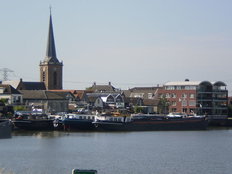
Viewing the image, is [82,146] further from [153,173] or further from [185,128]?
[185,128]

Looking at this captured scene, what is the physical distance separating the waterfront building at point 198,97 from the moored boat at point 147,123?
113ft

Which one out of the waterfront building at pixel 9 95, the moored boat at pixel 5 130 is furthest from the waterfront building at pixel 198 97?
the moored boat at pixel 5 130

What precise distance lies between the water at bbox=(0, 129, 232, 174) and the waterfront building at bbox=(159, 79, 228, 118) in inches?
2394

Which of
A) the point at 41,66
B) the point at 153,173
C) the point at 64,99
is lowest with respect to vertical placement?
the point at 153,173

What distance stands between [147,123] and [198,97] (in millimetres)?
44133

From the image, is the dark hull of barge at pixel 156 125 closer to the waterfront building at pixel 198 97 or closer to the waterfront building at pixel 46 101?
the waterfront building at pixel 46 101

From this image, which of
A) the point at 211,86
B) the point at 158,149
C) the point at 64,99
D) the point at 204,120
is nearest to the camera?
the point at 158,149

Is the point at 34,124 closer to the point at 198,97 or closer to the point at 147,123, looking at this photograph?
the point at 147,123

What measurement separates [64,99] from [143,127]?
121ft

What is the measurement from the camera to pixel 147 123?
90188 millimetres

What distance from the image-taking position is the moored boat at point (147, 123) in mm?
86312

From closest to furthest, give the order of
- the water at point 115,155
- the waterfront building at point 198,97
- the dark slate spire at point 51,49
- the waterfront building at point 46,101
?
the water at point 115,155, the waterfront building at point 46,101, the waterfront building at point 198,97, the dark slate spire at point 51,49

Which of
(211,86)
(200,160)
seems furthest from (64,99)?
(200,160)

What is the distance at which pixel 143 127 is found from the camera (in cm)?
8988
